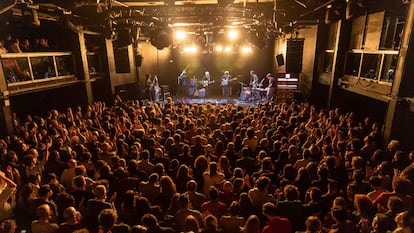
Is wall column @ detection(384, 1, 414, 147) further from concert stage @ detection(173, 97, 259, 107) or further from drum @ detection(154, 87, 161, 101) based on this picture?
drum @ detection(154, 87, 161, 101)

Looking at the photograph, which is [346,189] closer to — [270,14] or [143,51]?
[270,14]

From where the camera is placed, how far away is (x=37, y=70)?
9164 mm

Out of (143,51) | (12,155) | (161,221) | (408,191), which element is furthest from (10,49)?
(408,191)

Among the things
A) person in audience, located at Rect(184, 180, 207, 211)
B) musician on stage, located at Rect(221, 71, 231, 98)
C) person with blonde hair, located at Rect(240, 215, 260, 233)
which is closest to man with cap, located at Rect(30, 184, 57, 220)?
person in audience, located at Rect(184, 180, 207, 211)

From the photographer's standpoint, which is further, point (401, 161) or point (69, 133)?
point (69, 133)

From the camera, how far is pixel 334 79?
9.13 meters

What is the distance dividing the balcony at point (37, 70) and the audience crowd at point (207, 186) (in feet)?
6.34

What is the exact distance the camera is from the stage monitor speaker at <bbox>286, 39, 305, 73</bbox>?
11039 millimetres

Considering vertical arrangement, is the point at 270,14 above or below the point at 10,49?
above

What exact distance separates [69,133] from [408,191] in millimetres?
6965

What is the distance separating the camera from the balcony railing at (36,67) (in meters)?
7.74

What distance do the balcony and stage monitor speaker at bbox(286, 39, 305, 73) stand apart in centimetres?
834

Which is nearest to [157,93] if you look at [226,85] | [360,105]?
[226,85]

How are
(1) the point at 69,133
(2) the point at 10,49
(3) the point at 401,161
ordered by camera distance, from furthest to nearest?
1. (2) the point at 10,49
2. (1) the point at 69,133
3. (3) the point at 401,161
